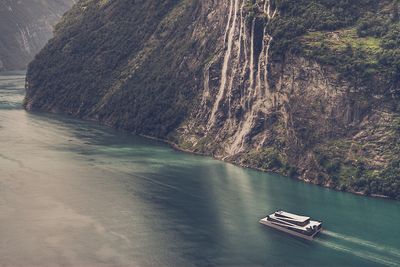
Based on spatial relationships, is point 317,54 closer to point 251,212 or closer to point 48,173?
point 251,212

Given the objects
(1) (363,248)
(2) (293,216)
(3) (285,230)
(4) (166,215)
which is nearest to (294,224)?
(3) (285,230)

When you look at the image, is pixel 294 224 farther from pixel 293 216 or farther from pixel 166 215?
pixel 166 215

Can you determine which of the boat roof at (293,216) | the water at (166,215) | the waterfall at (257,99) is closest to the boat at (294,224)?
the boat roof at (293,216)

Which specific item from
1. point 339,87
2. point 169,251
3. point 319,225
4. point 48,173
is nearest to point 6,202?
point 48,173

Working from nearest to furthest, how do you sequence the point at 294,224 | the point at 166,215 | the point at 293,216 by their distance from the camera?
the point at 294,224 < the point at 293,216 < the point at 166,215

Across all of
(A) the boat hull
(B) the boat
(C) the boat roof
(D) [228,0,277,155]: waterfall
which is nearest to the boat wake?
(A) the boat hull

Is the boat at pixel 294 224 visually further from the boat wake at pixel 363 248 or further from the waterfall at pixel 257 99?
the waterfall at pixel 257 99

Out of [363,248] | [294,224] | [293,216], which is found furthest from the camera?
[293,216]
